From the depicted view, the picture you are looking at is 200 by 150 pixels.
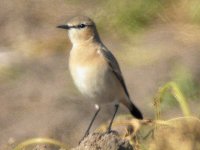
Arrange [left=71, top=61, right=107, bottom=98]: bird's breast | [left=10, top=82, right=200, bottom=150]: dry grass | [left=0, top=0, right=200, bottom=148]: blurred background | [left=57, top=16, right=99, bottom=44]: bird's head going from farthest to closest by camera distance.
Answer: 1. [left=0, top=0, right=200, bottom=148]: blurred background
2. [left=57, top=16, right=99, bottom=44]: bird's head
3. [left=71, top=61, right=107, bottom=98]: bird's breast
4. [left=10, top=82, right=200, bottom=150]: dry grass

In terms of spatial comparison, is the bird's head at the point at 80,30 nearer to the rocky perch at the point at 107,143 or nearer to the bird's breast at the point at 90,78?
the bird's breast at the point at 90,78

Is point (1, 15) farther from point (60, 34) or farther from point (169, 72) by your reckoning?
point (60, 34)

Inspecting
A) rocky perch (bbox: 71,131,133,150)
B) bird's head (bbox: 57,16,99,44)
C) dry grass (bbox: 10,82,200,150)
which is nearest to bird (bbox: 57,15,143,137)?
bird's head (bbox: 57,16,99,44)

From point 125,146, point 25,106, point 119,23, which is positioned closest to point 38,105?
point 25,106

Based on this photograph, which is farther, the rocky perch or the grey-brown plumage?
the grey-brown plumage

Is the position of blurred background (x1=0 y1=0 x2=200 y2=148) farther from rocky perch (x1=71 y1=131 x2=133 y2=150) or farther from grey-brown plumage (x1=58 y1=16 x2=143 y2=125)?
rocky perch (x1=71 y1=131 x2=133 y2=150)

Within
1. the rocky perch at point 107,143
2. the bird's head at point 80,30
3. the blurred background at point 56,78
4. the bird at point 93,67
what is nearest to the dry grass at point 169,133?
the rocky perch at point 107,143

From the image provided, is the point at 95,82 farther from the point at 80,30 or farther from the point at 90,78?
the point at 80,30

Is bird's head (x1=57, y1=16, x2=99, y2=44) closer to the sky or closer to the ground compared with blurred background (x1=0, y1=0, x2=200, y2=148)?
closer to the sky

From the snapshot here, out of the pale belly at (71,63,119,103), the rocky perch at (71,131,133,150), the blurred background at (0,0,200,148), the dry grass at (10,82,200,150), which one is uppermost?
the dry grass at (10,82,200,150)
